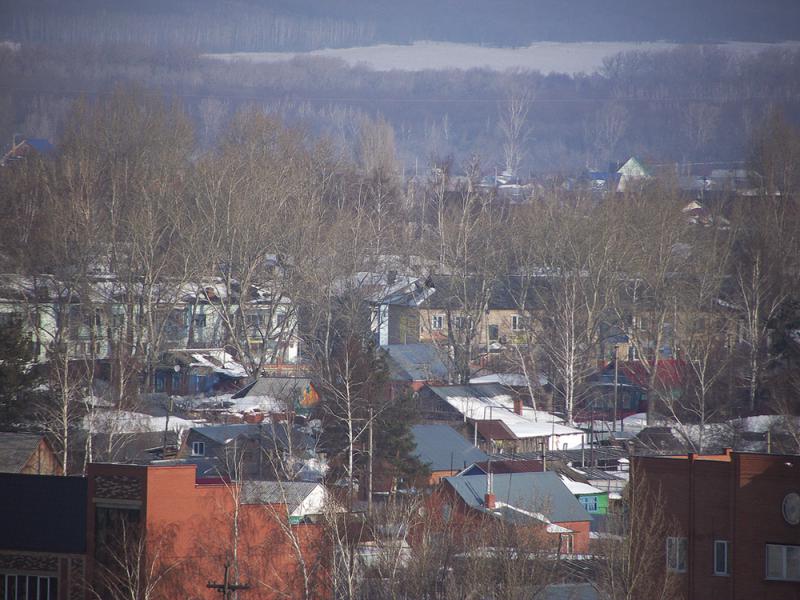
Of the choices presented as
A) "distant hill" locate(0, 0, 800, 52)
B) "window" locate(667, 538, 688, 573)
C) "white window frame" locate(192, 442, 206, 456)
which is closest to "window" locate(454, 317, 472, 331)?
"white window frame" locate(192, 442, 206, 456)

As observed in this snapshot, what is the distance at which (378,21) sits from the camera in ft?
500

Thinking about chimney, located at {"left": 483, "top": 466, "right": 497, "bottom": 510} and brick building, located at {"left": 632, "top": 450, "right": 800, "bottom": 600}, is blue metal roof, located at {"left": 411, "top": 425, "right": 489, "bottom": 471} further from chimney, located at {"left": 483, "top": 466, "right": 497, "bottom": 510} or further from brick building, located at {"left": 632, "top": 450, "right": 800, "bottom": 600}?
brick building, located at {"left": 632, "top": 450, "right": 800, "bottom": 600}

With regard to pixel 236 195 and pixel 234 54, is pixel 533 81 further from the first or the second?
pixel 236 195

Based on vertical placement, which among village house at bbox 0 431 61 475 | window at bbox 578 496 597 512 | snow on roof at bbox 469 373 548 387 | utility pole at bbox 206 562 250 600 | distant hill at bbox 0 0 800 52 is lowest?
snow on roof at bbox 469 373 548 387

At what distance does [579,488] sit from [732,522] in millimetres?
6354

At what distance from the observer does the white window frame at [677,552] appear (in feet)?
36.0

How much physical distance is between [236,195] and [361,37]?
115m

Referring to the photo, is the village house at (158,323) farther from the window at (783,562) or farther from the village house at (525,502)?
the window at (783,562)

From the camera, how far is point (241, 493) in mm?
11836

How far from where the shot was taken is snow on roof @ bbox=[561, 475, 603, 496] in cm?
1683

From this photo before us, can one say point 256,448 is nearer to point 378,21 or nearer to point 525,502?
point 525,502

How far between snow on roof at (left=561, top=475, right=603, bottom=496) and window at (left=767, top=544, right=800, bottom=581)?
6.05 metres

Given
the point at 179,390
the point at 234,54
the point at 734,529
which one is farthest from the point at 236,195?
the point at 234,54

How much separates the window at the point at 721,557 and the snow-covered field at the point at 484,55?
89.8 meters
